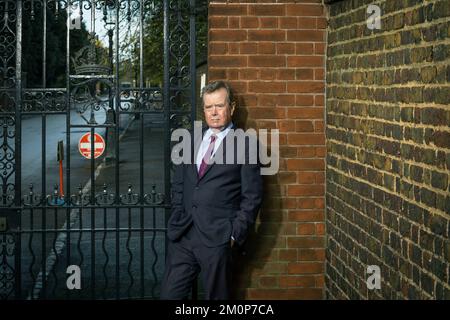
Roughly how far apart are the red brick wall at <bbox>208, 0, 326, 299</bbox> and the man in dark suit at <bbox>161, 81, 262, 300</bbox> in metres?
0.67

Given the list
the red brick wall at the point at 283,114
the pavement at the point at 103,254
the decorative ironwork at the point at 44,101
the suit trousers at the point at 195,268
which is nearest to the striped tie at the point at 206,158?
the suit trousers at the point at 195,268

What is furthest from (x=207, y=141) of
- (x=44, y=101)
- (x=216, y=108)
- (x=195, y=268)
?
(x=44, y=101)

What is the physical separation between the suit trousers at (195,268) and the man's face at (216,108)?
741 mm

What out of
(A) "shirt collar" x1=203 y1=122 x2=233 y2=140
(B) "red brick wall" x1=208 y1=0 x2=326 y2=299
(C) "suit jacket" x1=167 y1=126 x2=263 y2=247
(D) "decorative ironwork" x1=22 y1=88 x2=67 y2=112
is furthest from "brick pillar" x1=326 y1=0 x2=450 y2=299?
(D) "decorative ironwork" x1=22 y1=88 x2=67 y2=112

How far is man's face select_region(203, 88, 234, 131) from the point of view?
5.54 meters

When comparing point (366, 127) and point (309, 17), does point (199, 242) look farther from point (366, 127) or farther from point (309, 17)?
point (309, 17)

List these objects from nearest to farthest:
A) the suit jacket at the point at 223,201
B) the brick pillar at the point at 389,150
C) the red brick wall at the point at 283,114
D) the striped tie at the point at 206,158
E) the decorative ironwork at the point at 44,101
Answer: the brick pillar at the point at 389,150 < the suit jacket at the point at 223,201 < the striped tie at the point at 206,158 < the red brick wall at the point at 283,114 < the decorative ironwork at the point at 44,101

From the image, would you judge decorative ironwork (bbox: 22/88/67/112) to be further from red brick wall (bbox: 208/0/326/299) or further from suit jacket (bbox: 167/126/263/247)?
suit jacket (bbox: 167/126/263/247)

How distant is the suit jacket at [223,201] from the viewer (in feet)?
17.7

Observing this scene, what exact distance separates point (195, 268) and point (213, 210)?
463 millimetres

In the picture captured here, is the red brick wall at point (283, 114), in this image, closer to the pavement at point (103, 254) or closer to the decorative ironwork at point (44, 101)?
the pavement at point (103, 254)

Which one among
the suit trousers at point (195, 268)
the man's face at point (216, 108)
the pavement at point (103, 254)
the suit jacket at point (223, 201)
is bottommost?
the pavement at point (103, 254)

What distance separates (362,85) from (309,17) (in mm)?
1169
